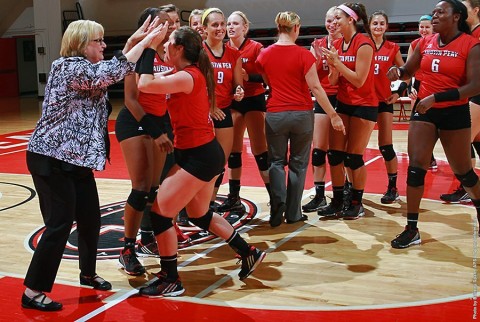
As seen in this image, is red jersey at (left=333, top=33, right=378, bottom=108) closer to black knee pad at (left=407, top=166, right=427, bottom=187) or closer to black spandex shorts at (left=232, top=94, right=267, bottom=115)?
black spandex shorts at (left=232, top=94, right=267, bottom=115)

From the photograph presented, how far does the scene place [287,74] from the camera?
5.79m

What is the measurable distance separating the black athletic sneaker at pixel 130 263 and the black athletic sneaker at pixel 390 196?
10.4 feet

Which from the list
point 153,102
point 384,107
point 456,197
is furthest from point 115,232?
point 456,197

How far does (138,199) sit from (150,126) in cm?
60

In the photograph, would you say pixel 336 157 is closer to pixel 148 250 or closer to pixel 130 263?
pixel 148 250

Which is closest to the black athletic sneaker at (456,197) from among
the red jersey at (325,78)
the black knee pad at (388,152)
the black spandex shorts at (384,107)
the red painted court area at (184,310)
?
the black knee pad at (388,152)

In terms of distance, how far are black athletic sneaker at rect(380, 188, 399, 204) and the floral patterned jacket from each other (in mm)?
3806

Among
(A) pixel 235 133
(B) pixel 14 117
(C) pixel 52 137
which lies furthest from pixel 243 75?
(B) pixel 14 117

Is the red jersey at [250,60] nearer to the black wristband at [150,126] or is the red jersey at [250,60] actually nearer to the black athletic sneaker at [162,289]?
the black wristband at [150,126]

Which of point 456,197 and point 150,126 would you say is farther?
point 456,197

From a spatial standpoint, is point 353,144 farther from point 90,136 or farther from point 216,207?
point 90,136

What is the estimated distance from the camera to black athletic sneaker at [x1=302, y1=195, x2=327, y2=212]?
6.54 m

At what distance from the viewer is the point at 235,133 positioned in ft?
21.5

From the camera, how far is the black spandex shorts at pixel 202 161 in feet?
A: 13.3
